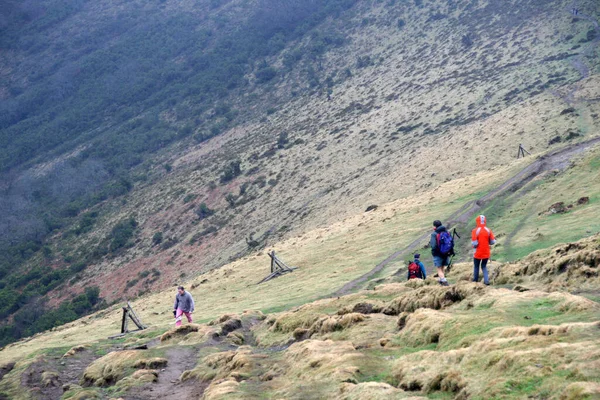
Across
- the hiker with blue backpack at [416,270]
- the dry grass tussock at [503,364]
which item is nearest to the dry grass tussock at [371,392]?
the dry grass tussock at [503,364]

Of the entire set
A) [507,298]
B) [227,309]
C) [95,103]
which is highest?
[95,103]

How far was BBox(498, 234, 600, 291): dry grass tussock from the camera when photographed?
1524 centimetres

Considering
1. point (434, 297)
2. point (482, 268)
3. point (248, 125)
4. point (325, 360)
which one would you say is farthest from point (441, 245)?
point (248, 125)

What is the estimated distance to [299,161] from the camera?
3250 inches

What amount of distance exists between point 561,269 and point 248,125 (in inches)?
3932

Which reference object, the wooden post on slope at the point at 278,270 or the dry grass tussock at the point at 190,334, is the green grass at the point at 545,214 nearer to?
the dry grass tussock at the point at 190,334

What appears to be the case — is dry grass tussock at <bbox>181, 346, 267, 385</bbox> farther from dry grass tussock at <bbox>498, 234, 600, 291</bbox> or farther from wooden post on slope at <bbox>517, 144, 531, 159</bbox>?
wooden post on slope at <bbox>517, 144, 531, 159</bbox>

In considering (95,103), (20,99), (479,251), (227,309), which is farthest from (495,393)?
(20,99)

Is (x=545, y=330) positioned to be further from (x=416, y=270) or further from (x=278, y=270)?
(x=278, y=270)

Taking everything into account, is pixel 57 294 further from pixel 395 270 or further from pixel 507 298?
pixel 507 298

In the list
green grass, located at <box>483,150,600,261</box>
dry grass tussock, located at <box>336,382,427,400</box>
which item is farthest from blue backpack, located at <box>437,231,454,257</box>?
dry grass tussock, located at <box>336,382,427,400</box>

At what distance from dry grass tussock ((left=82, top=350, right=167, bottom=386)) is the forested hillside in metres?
15.0

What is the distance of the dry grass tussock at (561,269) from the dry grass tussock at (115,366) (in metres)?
11.4

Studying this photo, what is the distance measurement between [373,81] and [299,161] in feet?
104
